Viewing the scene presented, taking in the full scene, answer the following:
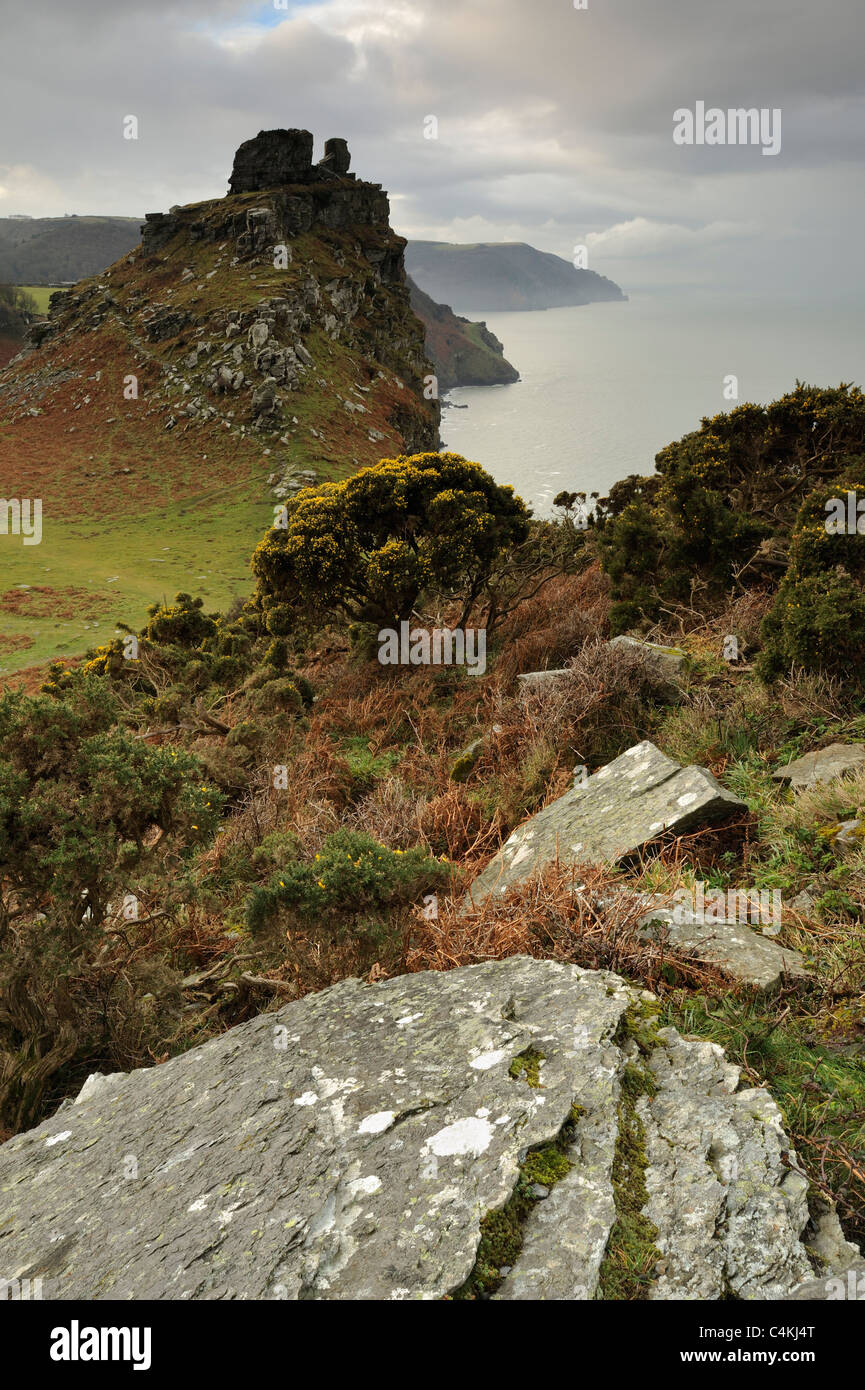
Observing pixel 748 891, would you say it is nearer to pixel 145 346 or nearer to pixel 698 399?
pixel 145 346

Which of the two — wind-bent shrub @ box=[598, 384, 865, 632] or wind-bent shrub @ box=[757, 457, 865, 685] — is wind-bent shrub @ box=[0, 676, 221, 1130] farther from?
wind-bent shrub @ box=[598, 384, 865, 632]

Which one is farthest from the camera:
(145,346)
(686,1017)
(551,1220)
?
(145,346)

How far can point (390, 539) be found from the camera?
1269 cm

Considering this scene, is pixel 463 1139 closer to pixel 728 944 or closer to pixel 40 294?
pixel 728 944

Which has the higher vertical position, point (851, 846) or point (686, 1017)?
point (851, 846)

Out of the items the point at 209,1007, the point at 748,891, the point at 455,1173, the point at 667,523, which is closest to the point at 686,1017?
the point at 748,891

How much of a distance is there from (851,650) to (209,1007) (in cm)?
631

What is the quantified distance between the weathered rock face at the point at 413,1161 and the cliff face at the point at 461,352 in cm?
15715

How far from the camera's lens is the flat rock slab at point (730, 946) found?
3.64 meters

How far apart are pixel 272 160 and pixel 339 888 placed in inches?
3528

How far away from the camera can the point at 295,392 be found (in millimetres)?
48000

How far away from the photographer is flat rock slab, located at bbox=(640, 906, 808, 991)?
3645 millimetres

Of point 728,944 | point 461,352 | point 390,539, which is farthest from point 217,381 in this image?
point 461,352

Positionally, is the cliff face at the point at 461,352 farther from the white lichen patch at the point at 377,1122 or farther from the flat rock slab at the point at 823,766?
the white lichen patch at the point at 377,1122
